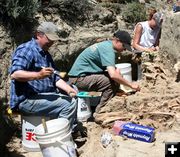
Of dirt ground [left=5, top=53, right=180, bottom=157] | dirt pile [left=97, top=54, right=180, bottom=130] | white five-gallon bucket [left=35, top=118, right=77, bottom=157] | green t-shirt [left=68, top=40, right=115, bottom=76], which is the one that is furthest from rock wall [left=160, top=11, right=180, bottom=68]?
white five-gallon bucket [left=35, top=118, right=77, bottom=157]

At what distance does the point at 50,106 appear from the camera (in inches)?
210

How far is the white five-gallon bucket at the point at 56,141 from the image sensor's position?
477 cm

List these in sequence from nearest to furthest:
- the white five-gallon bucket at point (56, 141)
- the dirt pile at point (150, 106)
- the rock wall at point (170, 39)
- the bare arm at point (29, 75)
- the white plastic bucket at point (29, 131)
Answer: the white five-gallon bucket at point (56, 141) → the bare arm at point (29, 75) → the white plastic bucket at point (29, 131) → the dirt pile at point (150, 106) → the rock wall at point (170, 39)

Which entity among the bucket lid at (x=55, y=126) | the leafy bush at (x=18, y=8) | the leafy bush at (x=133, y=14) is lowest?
the bucket lid at (x=55, y=126)

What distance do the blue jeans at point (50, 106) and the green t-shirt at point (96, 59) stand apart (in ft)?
2.80

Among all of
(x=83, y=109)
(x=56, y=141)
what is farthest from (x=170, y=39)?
(x=56, y=141)

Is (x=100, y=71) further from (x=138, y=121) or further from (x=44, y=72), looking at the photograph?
(x=44, y=72)

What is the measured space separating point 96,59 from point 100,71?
0.67 feet

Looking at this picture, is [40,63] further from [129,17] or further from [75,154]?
[129,17]

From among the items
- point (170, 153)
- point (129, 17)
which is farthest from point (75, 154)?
point (129, 17)

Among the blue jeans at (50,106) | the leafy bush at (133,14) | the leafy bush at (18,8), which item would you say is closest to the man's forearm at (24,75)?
the blue jeans at (50,106)

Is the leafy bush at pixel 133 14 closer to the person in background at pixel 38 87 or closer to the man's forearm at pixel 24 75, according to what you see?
the person in background at pixel 38 87

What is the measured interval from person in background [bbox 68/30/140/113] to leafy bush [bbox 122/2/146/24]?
459cm

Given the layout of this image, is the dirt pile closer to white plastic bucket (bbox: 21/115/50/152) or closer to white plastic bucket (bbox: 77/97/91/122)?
white plastic bucket (bbox: 77/97/91/122)
